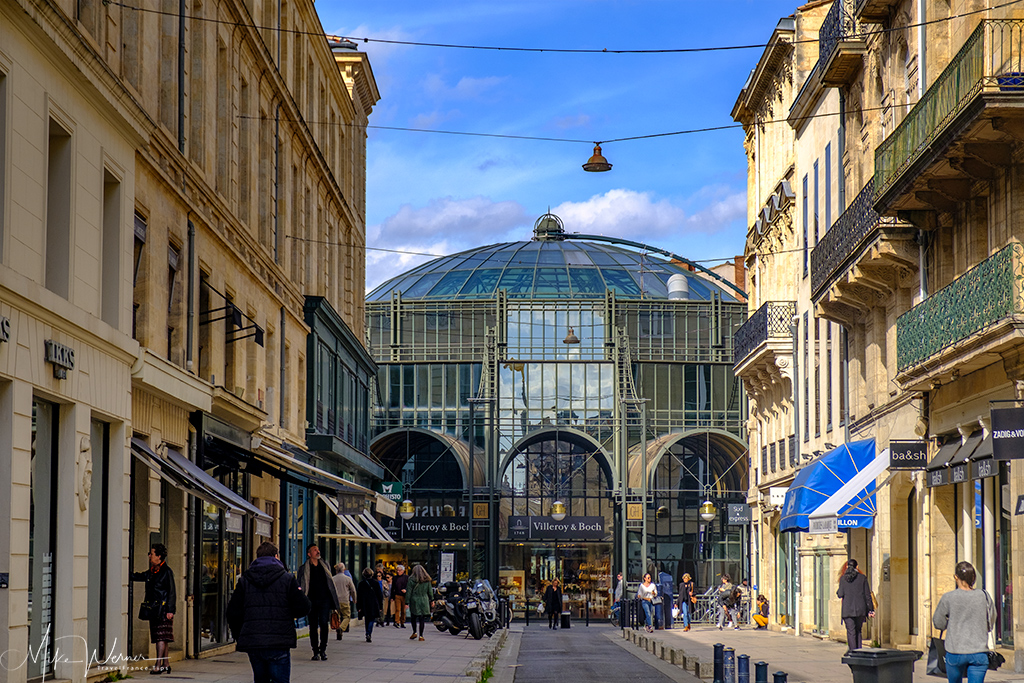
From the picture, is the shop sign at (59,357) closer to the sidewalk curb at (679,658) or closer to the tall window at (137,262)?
the tall window at (137,262)

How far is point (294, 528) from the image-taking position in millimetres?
32406

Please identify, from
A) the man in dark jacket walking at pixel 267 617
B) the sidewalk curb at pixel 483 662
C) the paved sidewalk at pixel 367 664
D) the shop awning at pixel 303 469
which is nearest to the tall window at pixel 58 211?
the man in dark jacket walking at pixel 267 617

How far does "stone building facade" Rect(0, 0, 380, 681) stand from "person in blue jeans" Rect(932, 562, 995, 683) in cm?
846

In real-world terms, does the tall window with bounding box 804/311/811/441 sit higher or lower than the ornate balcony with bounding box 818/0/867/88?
lower

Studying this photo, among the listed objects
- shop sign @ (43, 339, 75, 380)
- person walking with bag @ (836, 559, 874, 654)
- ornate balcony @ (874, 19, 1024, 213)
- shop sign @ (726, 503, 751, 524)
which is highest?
ornate balcony @ (874, 19, 1024, 213)

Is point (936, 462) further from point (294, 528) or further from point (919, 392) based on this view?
point (294, 528)

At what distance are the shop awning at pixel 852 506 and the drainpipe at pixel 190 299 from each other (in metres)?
10.6

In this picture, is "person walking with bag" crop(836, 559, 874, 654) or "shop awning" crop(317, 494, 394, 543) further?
"shop awning" crop(317, 494, 394, 543)

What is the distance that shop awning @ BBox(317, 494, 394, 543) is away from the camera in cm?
3503

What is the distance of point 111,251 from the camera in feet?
57.5

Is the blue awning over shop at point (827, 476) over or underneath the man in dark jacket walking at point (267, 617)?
over

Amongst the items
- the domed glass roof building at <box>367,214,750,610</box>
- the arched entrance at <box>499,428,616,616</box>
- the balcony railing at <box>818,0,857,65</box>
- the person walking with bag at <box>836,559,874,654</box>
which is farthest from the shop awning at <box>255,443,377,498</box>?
the domed glass roof building at <box>367,214,750,610</box>

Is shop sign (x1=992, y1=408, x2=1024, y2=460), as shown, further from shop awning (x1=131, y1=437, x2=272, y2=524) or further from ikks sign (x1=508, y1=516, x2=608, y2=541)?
ikks sign (x1=508, y1=516, x2=608, y2=541)

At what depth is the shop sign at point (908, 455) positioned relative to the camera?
77.0 ft
